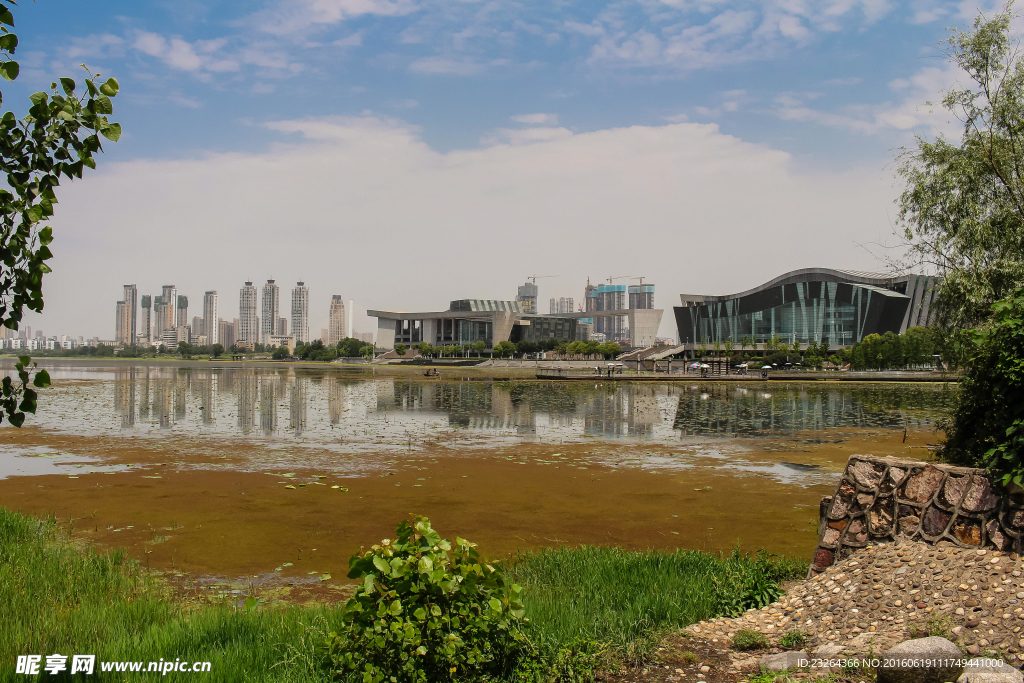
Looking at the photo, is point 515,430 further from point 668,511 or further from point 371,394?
point 371,394

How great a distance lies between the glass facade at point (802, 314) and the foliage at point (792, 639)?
106m

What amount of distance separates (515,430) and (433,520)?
13079 millimetres

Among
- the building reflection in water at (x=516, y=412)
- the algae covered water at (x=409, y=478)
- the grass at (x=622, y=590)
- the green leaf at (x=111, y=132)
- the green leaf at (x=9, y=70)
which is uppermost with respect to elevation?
the green leaf at (x=9, y=70)

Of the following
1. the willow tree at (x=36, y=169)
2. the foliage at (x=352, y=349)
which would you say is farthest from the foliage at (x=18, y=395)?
the foliage at (x=352, y=349)

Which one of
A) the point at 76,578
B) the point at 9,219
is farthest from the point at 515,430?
the point at 9,219

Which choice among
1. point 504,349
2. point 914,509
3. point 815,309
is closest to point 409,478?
point 914,509

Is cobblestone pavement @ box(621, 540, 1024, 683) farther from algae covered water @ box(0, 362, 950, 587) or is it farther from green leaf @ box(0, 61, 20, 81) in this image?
green leaf @ box(0, 61, 20, 81)

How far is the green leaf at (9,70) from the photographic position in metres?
3.16

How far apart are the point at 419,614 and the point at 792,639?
3369mm

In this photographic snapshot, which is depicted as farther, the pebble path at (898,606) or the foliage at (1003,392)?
the foliage at (1003,392)

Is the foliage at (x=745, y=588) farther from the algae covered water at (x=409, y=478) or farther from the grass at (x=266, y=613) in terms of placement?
the algae covered water at (x=409, y=478)

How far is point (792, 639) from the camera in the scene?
5379 millimetres

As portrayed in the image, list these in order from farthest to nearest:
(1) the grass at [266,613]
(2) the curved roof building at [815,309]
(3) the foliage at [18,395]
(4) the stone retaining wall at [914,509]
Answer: (2) the curved roof building at [815,309] → (4) the stone retaining wall at [914,509] → (1) the grass at [266,613] → (3) the foliage at [18,395]

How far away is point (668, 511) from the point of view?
10938mm
